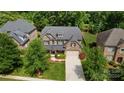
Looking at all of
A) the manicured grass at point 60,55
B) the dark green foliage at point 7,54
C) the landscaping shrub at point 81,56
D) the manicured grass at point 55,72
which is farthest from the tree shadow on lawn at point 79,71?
the dark green foliage at point 7,54

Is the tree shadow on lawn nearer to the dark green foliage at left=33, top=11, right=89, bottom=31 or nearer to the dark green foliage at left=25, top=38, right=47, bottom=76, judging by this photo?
the dark green foliage at left=25, top=38, right=47, bottom=76

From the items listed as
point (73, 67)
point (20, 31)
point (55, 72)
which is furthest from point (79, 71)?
point (20, 31)

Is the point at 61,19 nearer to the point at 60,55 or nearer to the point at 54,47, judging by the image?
the point at 54,47

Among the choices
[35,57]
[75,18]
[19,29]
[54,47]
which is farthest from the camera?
[19,29]

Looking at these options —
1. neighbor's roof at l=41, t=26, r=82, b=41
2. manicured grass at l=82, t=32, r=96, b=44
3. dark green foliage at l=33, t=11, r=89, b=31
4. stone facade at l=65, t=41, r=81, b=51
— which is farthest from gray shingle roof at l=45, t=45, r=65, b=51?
manicured grass at l=82, t=32, r=96, b=44

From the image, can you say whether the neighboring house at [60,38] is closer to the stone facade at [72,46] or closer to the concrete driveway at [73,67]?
the stone facade at [72,46]
